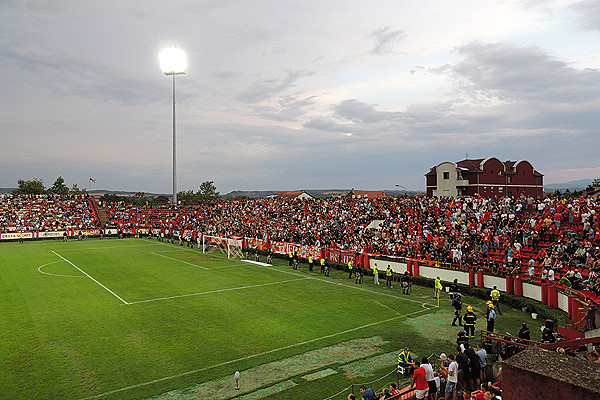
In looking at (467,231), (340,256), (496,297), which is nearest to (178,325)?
(496,297)

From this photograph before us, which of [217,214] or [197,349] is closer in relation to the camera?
[197,349]

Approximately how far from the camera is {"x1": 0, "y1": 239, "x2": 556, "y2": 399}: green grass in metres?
12.9

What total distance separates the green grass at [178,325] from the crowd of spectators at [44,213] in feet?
112

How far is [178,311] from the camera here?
20.4m

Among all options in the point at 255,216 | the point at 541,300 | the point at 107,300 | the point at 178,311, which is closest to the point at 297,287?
the point at 178,311

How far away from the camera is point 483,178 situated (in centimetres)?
5347

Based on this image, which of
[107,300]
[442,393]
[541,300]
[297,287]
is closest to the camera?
[442,393]

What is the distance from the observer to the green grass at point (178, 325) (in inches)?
506

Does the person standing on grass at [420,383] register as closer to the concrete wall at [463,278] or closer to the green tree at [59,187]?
the concrete wall at [463,278]

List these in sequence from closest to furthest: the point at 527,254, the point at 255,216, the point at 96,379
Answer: the point at 96,379 → the point at 527,254 → the point at 255,216

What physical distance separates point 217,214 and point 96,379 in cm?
5133

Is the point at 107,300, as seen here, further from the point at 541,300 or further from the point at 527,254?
the point at 527,254

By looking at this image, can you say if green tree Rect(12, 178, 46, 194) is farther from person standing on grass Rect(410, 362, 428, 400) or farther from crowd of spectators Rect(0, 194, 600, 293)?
person standing on grass Rect(410, 362, 428, 400)

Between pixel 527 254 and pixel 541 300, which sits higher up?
pixel 527 254
